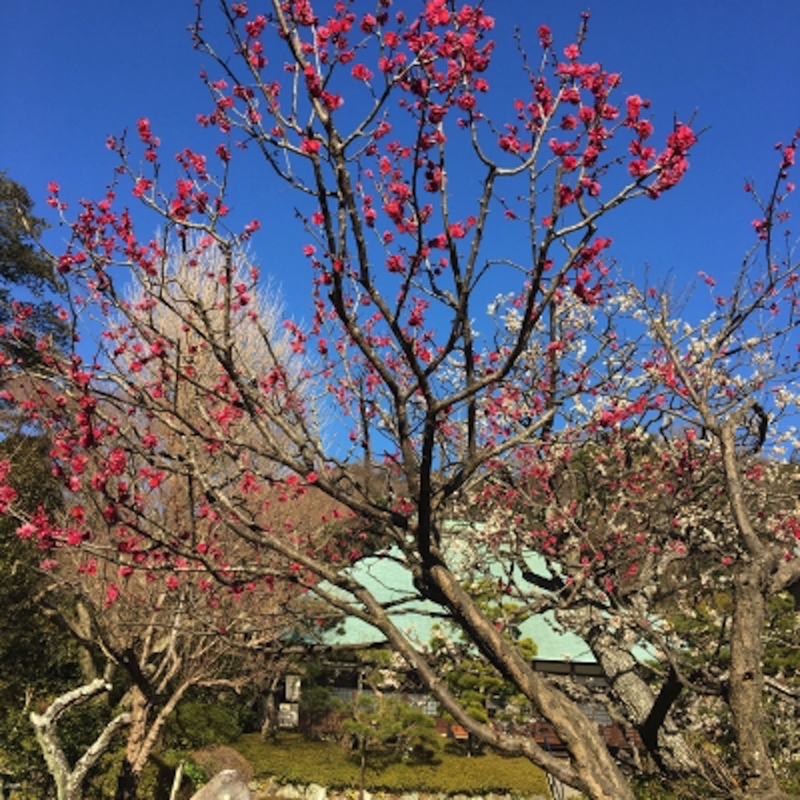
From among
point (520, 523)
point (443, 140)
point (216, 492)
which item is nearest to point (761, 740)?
point (216, 492)

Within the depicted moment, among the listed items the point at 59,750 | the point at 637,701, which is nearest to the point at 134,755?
the point at 59,750

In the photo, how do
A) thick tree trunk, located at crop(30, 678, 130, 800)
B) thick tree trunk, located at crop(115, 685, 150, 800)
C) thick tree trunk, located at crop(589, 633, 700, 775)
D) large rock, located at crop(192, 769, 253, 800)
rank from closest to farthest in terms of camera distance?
thick tree trunk, located at crop(589, 633, 700, 775)
thick tree trunk, located at crop(30, 678, 130, 800)
thick tree trunk, located at crop(115, 685, 150, 800)
large rock, located at crop(192, 769, 253, 800)

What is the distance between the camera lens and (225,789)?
988 cm

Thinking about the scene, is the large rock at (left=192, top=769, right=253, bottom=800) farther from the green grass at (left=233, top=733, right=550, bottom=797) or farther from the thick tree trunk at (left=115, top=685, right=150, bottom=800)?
the green grass at (left=233, top=733, right=550, bottom=797)

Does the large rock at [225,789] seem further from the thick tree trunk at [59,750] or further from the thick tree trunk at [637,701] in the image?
the thick tree trunk at [637,701]

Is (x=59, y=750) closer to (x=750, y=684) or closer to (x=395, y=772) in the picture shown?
(x=750, y=684)

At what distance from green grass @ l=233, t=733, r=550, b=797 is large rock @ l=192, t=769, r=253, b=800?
13.0ft

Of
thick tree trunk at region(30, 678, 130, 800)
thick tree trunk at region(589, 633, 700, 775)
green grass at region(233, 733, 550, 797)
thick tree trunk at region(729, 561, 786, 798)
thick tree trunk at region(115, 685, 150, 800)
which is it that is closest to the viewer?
thick tree trunk at region(729, 561, 786, 798)

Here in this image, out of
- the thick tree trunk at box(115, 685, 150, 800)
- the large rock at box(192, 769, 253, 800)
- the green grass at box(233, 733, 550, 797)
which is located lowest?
the green grass at box(233, 733, 550, 797)

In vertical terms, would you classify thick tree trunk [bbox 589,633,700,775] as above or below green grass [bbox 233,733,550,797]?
above

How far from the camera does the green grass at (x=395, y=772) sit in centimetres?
1380

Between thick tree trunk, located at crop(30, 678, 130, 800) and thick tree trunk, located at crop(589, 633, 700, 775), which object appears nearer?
thick tree trunk, located at crop(589, 633, 700, 775)

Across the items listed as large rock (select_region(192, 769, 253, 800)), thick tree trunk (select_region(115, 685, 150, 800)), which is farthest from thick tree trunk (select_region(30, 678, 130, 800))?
large rock (select_region(192, 769, 253, 800))

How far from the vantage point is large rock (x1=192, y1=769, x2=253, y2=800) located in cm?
978
